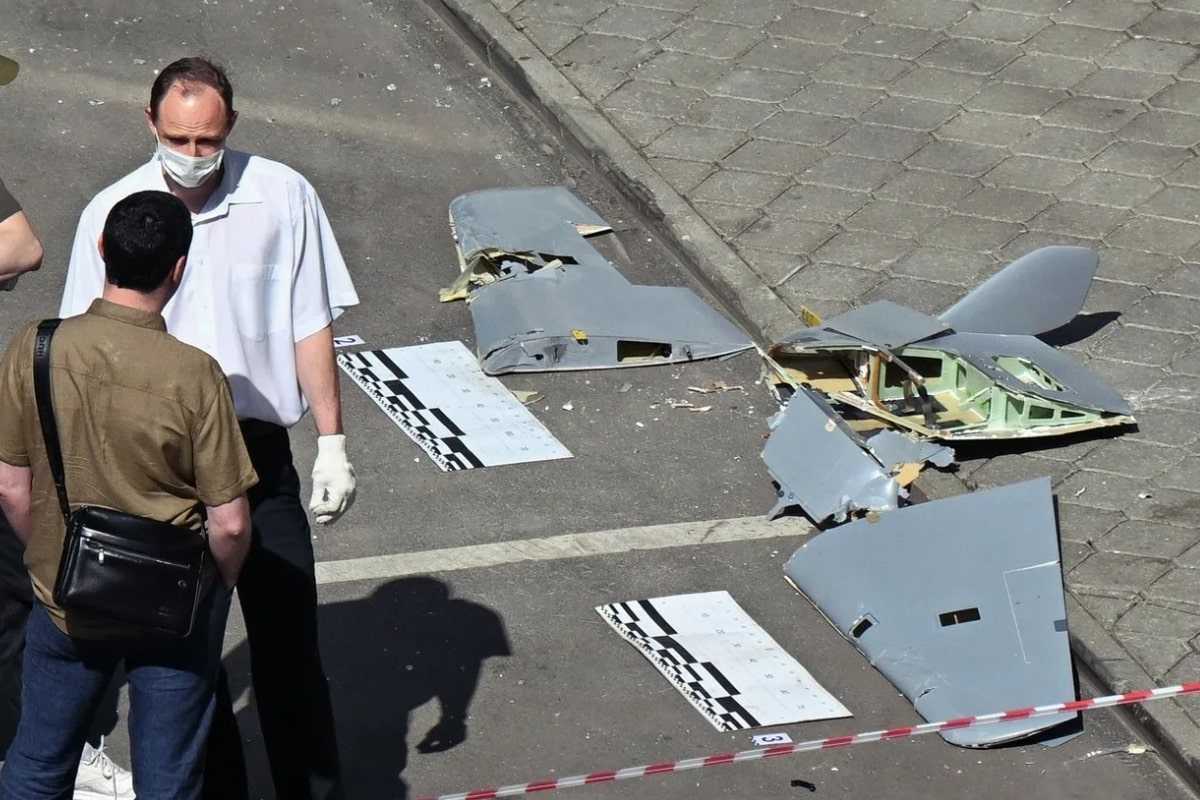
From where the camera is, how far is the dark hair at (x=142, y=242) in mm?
3271

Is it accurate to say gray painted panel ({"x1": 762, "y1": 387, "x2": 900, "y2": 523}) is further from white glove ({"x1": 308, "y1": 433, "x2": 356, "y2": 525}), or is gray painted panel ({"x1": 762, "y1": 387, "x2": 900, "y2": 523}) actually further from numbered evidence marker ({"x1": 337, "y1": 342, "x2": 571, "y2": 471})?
white glove ({"x1": 308, "y1": 433, "x2": 356, "y2": 525})

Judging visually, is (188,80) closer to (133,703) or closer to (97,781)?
(133,703)

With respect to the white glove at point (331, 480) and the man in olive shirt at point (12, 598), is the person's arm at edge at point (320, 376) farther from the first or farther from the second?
the man in olive shirt at point (12, 598)

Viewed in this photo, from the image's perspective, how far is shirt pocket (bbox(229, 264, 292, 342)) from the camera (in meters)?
3.80

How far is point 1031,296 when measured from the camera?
20.9 feet

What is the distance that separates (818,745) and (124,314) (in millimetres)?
2314

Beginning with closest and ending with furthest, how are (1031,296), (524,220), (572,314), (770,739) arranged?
(770,739) → (1031,296) → (572,314) → (524,220)

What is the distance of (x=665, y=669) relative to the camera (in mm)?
5066

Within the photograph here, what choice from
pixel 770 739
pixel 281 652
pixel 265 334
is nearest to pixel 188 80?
pixel 265 334

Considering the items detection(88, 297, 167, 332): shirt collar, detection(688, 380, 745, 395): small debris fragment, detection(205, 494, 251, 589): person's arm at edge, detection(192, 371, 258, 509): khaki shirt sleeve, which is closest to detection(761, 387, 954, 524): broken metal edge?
detection(688, 380, 745, 395): small debris fragment

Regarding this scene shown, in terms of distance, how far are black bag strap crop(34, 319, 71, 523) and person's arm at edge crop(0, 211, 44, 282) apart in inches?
31.0

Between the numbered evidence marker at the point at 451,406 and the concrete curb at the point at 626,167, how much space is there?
3.63 feet

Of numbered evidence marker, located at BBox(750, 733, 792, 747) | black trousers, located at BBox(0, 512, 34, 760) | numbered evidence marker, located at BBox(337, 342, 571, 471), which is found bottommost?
numbered evidence marker, located at BBox(750, 733, 792, 747)

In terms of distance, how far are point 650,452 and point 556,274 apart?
1.08 m
